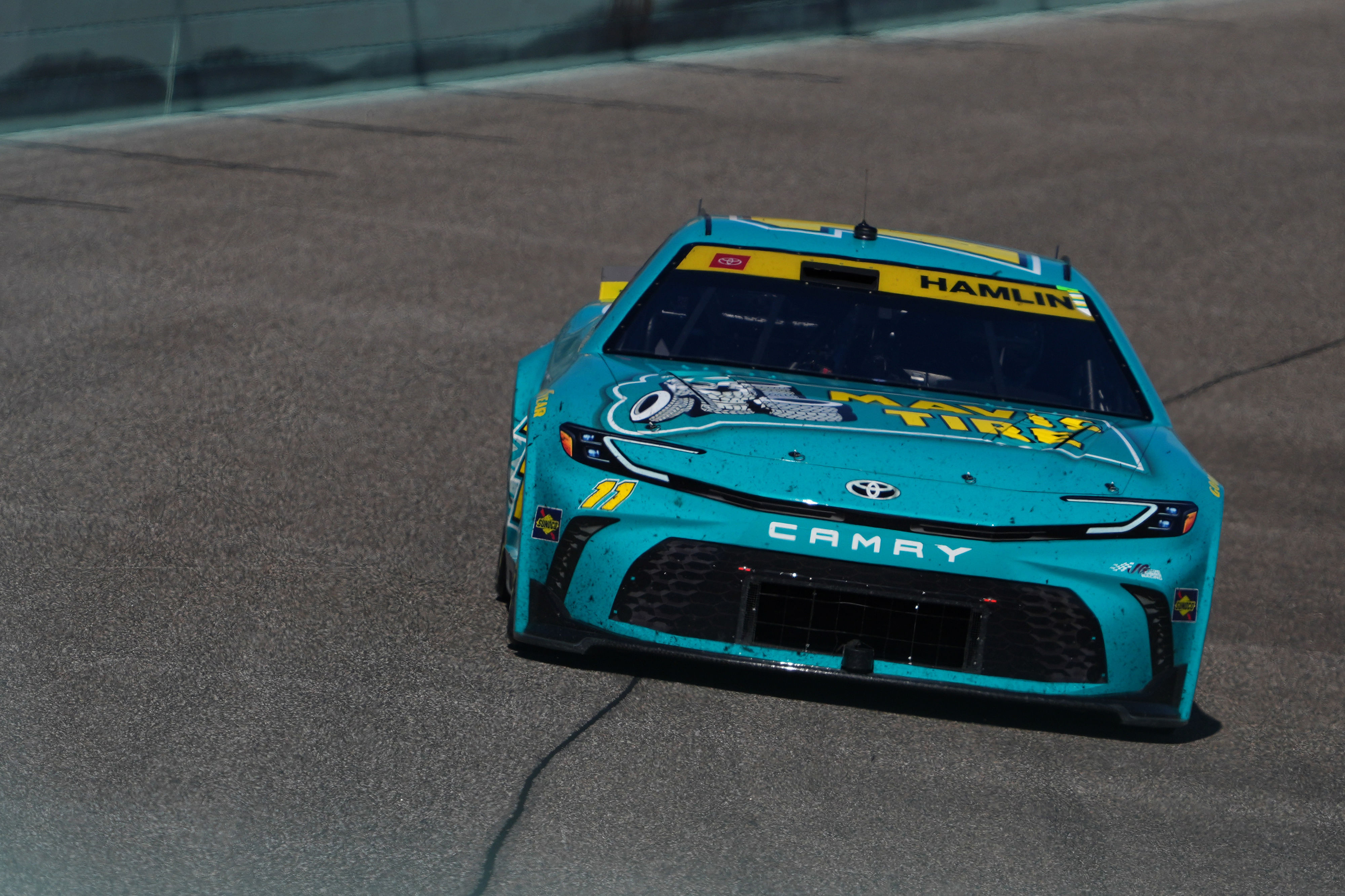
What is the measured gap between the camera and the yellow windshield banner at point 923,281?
5.85 metres

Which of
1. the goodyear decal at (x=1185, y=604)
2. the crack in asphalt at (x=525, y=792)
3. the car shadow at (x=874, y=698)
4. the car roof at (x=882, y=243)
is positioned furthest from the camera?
the car roof at (x=882, y=243)

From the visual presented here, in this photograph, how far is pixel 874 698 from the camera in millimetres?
5012

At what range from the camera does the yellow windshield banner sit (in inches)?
230

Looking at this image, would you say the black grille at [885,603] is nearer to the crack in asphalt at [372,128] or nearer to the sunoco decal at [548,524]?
the sunoco decal at [548,524]

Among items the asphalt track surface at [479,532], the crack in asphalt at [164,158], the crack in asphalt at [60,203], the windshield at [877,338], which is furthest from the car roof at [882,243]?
the crack in asphalt at [164,158]

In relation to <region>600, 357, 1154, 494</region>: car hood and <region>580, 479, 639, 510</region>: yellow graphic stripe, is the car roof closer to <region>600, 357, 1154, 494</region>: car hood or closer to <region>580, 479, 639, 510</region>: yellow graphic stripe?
<region>600, 357, 1154, 494</region>: car hood

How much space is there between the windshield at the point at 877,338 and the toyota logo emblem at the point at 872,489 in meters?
0.95

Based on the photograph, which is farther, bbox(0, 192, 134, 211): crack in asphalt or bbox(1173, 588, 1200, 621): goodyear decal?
bbox(0, 192, 134, 211): crack in asphalt

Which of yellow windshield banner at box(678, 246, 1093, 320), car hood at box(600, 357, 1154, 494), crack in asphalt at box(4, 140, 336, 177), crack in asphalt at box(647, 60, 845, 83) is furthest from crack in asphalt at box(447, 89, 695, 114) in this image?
car hood at box(600, 357, 1154, 494)

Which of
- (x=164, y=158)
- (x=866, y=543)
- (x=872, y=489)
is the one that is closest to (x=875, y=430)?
(x=872, y=489)

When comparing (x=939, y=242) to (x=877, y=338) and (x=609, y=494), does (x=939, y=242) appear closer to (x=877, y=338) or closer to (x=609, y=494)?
(x=877, y=338)

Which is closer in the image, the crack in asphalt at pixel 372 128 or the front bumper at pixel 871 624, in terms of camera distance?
the front bumper at pixel 871 624

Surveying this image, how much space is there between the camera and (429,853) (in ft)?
12.4

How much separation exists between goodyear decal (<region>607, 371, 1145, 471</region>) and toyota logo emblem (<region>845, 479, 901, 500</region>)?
11.2 inches
